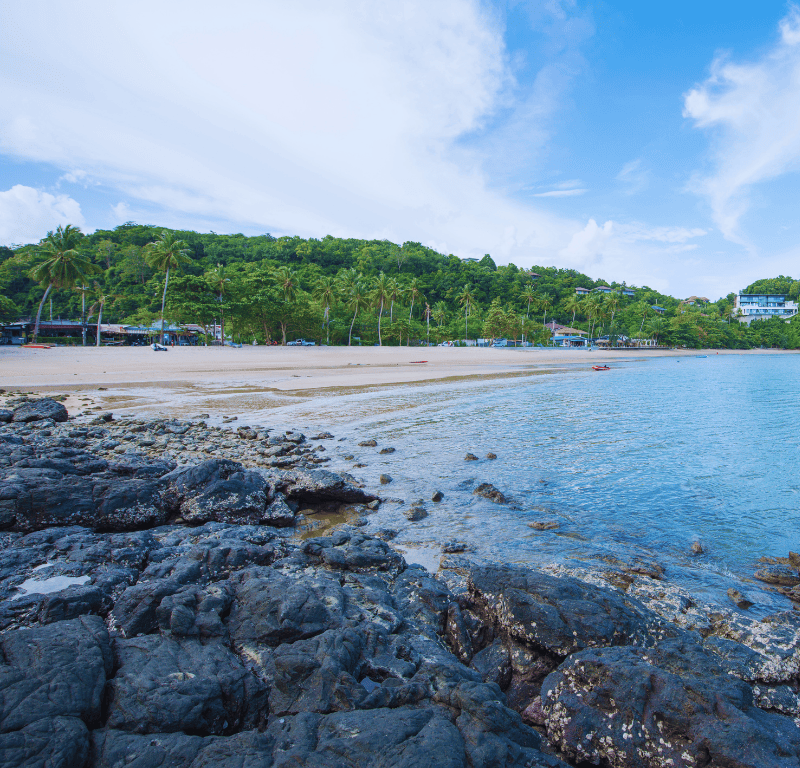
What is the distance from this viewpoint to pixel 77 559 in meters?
4.97

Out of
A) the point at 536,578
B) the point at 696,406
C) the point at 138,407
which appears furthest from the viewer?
the point at 696,406

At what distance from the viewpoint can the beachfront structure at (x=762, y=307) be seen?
14762 centimetres

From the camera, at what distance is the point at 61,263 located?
169ft

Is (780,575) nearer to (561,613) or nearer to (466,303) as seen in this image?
(561,613)

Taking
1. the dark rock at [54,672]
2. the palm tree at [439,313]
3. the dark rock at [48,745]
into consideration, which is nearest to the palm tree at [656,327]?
the palm tree at [439,313]

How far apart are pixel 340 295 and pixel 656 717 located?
7620cm

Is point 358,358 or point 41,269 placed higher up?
point 41,269

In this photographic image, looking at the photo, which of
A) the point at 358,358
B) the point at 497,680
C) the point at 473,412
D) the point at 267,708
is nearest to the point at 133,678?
the point at 267,708

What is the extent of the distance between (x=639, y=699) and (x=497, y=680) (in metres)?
1.18

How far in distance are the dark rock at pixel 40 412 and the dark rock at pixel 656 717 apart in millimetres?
15461

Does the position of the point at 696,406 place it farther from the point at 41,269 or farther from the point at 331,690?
the point at 41,269

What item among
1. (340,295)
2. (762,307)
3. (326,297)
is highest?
(762,307)

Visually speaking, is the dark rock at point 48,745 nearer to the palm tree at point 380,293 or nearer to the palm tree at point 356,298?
the palm tree at point 356,298

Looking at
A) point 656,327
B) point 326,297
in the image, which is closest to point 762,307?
point 656,327
